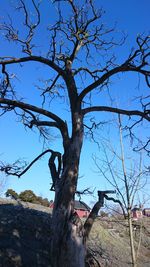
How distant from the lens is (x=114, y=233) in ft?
62.2

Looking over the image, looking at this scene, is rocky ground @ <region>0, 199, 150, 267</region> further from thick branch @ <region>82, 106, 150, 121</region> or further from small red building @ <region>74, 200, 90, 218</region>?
thick branch @ <region>82, 106, 150, 121</region>

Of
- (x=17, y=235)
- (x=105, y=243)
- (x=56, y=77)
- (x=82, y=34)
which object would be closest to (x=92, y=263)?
(x=17, y=235)

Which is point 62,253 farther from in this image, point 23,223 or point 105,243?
point 105,243

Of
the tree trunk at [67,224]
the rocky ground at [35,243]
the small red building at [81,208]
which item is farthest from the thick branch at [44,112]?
the rocky ground at [35,243]

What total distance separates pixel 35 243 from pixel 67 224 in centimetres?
499

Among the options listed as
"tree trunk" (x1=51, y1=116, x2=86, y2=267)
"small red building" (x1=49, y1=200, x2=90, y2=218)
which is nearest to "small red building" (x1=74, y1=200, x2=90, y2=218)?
"small red building" (x1=49, y1=200, x2=90, y2=218)

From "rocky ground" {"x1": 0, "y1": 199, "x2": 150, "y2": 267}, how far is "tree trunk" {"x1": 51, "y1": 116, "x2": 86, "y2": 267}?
325 cm

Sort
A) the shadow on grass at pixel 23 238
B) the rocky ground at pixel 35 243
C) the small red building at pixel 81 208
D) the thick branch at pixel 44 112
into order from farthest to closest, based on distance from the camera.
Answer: the rocky ground at pixel 35 243, the shadow on grass at pixel 23 238, the small red building at pixel 81 208, the thick branch at pixel 44 112

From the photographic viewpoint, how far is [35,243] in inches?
452

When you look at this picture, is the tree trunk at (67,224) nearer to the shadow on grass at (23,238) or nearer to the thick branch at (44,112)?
the thick branch at (44,112)

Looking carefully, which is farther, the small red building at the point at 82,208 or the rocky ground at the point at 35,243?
the rocky ground at the point at 35,243

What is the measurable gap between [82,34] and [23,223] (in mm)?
6614

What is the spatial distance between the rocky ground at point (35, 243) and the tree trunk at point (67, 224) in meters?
3.25

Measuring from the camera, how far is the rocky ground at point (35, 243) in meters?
10.3
